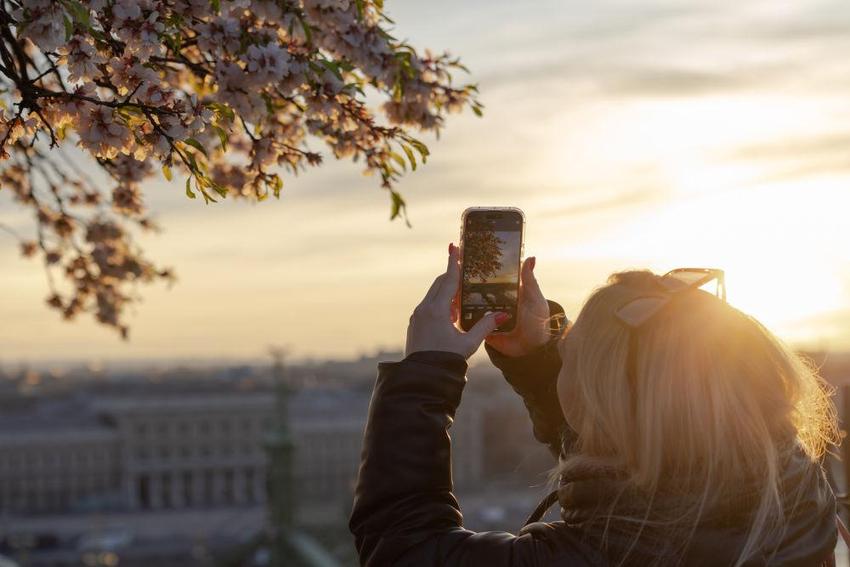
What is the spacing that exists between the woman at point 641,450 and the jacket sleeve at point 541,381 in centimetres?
50

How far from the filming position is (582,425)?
2.03 metres

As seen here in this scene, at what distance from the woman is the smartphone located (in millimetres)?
222

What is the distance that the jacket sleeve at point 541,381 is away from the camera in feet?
8.72

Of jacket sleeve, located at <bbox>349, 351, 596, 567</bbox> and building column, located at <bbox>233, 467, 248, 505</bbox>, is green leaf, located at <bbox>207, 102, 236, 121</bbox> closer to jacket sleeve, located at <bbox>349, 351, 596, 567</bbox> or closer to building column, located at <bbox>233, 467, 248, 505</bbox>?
jacket sleeve, located at <bbox>349, 351, 596, 567</bbox>

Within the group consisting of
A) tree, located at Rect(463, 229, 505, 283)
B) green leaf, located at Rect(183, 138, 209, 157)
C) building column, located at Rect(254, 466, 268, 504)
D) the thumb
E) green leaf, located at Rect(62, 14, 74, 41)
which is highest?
green leaf, located at Rect(62, 14, 74, 41)

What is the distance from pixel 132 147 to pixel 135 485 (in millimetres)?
71940

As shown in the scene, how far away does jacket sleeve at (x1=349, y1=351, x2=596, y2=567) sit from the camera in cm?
198

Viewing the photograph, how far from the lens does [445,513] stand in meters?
2.04

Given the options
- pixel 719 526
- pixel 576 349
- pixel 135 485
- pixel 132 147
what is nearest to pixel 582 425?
pixel 576 349

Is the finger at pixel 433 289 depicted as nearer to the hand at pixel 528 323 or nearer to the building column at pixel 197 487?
the hand at pixel 528 323

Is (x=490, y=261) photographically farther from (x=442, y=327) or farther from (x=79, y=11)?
(x=79, y=11)

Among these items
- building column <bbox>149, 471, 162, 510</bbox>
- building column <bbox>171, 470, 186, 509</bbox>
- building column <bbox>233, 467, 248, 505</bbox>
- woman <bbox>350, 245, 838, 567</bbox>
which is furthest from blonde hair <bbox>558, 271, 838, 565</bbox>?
building column <bbox>149, 471, 162, 510</bbox>

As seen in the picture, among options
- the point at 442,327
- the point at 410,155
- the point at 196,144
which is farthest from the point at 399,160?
the point at 442,327

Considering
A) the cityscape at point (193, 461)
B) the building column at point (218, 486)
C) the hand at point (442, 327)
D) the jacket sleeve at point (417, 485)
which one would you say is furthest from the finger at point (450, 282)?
the building column at point (218, 486)
